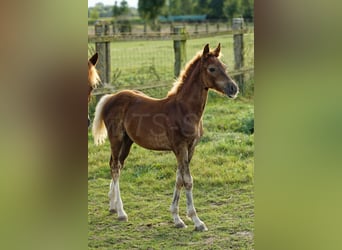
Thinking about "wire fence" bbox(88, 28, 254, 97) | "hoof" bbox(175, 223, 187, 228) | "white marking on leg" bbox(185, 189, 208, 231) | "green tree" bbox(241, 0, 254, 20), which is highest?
"green tree" bbox(241, 0, 254, 20)

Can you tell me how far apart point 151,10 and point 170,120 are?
991 mm

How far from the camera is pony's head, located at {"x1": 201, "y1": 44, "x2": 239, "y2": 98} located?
149 cm

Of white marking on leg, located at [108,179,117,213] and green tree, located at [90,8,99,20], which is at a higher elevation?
green tree, located at [90,8,99,20]

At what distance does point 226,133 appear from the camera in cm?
159

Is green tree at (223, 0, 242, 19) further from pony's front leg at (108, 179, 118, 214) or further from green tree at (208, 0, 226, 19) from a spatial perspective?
pony's front leg at (108, 179, 118, 214)

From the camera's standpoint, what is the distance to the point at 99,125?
5.10 ft

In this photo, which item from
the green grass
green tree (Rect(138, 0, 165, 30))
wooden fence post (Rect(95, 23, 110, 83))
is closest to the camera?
the green grass

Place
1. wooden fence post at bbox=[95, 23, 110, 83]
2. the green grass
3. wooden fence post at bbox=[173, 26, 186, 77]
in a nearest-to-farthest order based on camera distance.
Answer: the green grass → wooden fence post at bbox=[95, 23, 110, 83] → wooden fence post at bbox=[173, 26, 186, 77]

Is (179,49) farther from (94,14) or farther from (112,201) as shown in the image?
(112,201)

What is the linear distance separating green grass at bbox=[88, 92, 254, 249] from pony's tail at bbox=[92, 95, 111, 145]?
24 millimetres

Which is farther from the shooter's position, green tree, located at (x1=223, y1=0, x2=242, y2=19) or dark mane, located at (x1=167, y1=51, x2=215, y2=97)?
green tree, located at (x1=223, y1=0, x2=242, y2=19)

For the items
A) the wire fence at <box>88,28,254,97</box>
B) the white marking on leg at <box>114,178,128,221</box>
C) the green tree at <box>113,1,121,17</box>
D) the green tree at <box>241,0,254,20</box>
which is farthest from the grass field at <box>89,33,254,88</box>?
the white marking on leg at <box>114,178,128,221</box>

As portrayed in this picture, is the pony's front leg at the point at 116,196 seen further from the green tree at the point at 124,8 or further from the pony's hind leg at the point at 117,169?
the green tree at the point at 124,8
